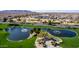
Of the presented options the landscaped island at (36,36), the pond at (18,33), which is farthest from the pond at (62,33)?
the pond at (18,33)

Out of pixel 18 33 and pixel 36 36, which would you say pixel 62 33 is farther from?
pixel 18 33

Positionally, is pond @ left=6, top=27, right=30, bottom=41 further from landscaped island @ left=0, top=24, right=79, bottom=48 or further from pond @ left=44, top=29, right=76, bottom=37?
pond @ left=44, top=29, right=76, bottom=37

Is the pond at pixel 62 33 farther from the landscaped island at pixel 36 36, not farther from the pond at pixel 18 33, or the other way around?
the pond at pixel 18 33

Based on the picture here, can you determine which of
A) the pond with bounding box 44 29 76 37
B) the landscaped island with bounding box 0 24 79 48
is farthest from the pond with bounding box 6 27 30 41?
the pond with bounding box 44 29 76 37
